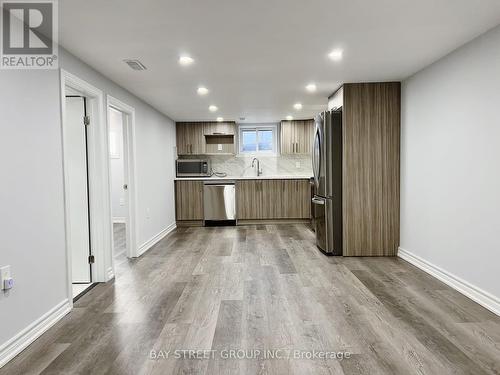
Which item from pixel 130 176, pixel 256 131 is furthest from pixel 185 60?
pixel 256 131

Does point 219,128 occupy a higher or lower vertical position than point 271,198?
higher

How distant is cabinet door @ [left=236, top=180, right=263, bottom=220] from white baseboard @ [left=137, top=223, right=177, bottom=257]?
4.63 ft

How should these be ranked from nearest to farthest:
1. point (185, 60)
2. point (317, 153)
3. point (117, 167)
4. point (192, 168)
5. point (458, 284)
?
point (458, 284), point (185, 60), point (317, 153), point (192, 168), point (117, 167)

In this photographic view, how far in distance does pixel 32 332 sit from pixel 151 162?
3.27 m

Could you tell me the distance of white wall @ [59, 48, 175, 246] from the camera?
4008mm

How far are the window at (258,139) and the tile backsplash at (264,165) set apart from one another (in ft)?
0.58

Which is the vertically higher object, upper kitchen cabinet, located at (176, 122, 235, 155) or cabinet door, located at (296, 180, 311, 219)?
upper kitchen cabinet, located at (176, 122, 235, 155)

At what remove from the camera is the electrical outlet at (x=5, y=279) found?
1.92 m

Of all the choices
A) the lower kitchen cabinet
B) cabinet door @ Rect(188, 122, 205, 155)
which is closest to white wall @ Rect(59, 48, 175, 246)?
cabinet door @ Rect(188, 122, 205, 155)

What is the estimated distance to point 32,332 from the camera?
2164mm

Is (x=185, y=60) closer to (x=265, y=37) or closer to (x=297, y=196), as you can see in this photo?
(x=265, y=37)

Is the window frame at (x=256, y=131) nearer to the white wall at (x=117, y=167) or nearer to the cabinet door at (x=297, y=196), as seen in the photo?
the cabinet door at (x=297, y=196)

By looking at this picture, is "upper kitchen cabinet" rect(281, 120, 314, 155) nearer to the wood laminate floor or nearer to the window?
the window

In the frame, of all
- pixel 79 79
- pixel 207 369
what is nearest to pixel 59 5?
pixel 79 79
